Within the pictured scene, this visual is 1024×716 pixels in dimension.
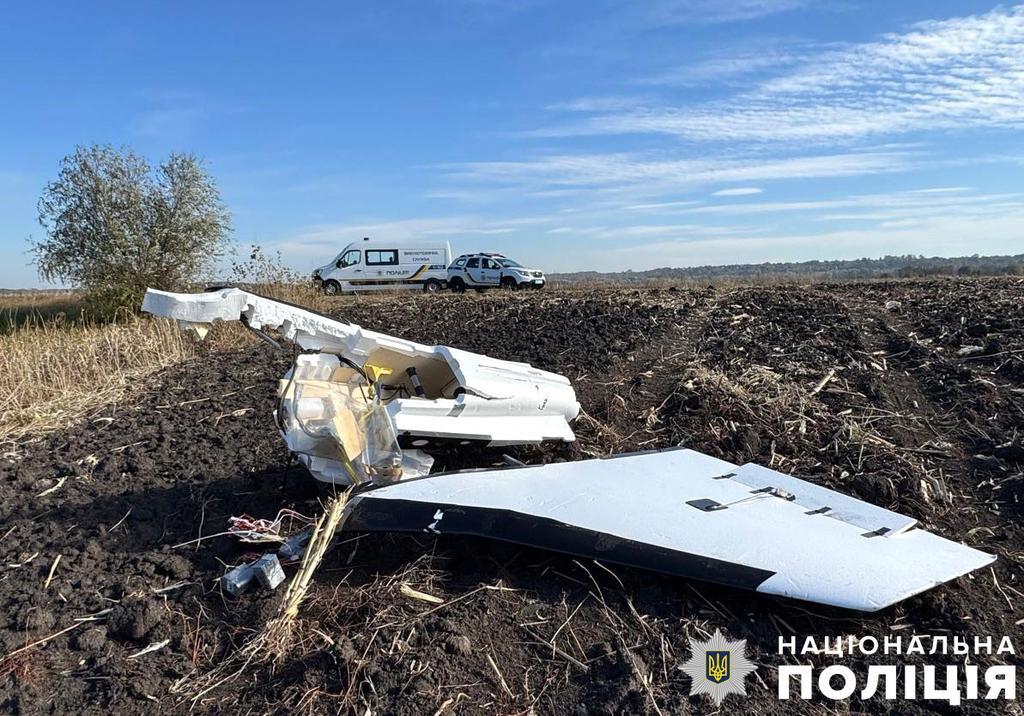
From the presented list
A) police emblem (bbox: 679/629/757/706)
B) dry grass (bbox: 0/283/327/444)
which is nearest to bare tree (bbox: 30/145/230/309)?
dry grass (bbox: 0/283/327/444)

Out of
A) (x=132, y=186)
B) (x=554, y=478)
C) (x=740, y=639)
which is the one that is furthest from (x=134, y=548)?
(x=132, y=186)

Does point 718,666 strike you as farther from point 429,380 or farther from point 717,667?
point 429,380

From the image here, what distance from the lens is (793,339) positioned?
7.69m

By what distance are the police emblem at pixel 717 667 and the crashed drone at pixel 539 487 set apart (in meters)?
0.26

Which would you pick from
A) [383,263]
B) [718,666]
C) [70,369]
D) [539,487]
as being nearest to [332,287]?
[383,263]

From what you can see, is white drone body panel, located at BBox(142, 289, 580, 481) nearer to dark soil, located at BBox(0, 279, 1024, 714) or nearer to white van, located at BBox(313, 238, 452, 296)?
dark soil, located at BBox(0, 279, 1024, 714)

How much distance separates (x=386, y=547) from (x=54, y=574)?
6.01 feet

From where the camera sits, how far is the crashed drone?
289 cm

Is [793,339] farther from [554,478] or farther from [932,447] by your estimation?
[554,478]

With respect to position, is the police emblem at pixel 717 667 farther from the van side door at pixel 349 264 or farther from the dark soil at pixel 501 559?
the van side door at pixel 349 264

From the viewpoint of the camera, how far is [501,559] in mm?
3367

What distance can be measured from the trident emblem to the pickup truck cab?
2223cm

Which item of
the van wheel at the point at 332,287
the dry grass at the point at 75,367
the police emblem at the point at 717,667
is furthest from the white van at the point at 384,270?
the police emblem at the point at 717,667

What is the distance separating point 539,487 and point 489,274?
72.0 feet
